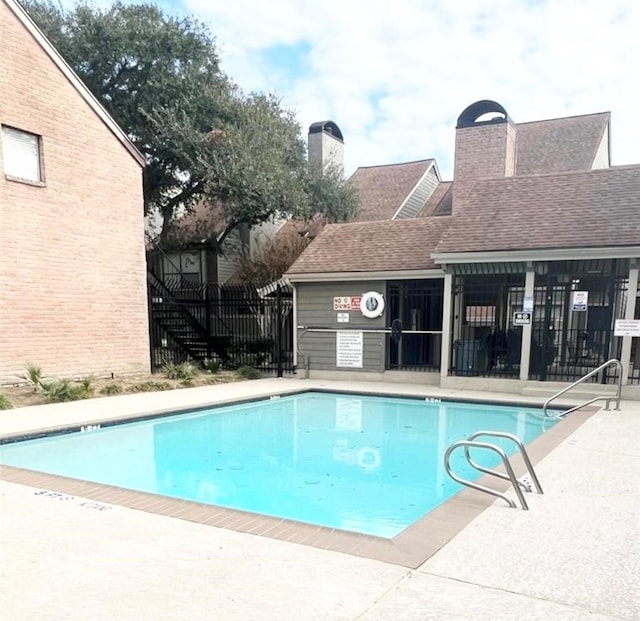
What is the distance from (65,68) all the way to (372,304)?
26.9ft

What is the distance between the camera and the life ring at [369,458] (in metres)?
6.21

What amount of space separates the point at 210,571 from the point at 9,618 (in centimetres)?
100

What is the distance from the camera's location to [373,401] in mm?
9930

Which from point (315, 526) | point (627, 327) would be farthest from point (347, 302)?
point (315, 526)

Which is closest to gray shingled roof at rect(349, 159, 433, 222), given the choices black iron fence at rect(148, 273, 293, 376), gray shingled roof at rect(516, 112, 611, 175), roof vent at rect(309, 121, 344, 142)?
roof vent at rect(309, 121, 344, 142)

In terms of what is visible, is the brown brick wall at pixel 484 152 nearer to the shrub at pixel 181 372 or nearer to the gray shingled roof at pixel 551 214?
the gray shingled roof at pixel 551 214

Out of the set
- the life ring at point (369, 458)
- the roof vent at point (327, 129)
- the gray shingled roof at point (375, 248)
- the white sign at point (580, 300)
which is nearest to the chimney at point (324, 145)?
the roof vent at point (327, 129)

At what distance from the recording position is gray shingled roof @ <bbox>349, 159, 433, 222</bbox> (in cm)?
1944

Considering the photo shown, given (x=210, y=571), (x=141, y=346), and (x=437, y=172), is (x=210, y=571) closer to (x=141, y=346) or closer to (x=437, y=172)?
(x=141, y=346)

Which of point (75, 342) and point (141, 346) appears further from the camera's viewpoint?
point (141, 346)

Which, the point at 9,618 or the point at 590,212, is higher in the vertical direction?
the point at 590,212

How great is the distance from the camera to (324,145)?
19.4 m

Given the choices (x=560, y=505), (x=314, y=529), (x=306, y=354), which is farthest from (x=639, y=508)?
(x=306, y=354)

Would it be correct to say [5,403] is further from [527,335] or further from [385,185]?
[385,185]
